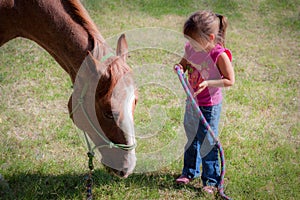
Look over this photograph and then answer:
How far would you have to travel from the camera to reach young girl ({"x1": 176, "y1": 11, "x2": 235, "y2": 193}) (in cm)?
260

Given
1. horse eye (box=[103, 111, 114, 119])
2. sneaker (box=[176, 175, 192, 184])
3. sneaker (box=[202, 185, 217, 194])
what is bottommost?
sneaker (box=[202, 185, 217, 194])

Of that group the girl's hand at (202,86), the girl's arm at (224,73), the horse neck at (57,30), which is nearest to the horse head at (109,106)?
the horse neck at (57,30)

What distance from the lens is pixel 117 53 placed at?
2.45 metres

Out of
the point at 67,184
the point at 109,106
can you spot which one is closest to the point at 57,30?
the point at 109,106

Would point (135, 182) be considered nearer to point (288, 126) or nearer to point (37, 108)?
point (37, 108)

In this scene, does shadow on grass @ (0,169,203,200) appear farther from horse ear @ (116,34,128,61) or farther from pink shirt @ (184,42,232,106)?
horse ear @ (116,34,128,61)

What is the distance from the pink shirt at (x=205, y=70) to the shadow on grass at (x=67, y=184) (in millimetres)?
907

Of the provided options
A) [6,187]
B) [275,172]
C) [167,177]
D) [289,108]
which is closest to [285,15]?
[289,108]

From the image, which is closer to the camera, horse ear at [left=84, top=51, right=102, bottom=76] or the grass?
horse ear at [left=84, top=51, right=102, bottom=76]

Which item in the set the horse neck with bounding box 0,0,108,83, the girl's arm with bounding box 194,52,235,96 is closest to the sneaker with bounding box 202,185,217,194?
the girl's arm with bounding box 194,52,235,96

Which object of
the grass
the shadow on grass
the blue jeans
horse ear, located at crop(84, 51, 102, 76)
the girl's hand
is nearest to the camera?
horse ear, located at crop(84, 51, 102, 76)

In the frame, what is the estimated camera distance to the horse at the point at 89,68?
220cm

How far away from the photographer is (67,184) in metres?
3.12

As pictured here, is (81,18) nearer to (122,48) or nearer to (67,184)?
(122,48)
